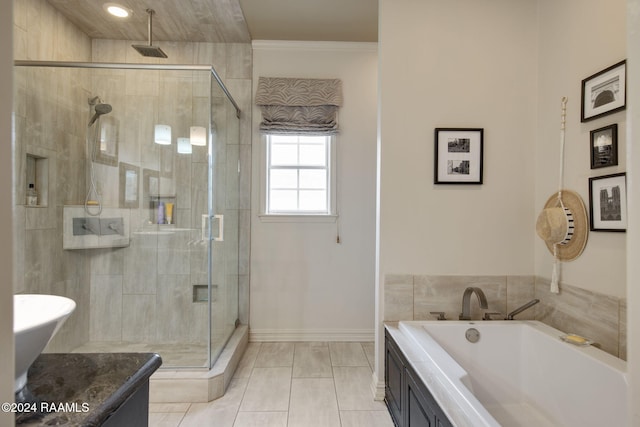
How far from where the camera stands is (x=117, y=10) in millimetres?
2521

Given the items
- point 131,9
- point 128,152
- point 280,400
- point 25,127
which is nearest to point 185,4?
point 131,9

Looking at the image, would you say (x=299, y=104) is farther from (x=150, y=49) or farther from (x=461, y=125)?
(x=461, y=125)

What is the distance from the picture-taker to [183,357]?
242 centimetres

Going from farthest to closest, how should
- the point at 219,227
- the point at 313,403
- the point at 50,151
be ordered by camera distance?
the point at 219,227
the point at 50,151
the point at 313,403

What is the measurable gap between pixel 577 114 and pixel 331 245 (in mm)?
2101

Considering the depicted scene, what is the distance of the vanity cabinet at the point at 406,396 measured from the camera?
50.4 inches

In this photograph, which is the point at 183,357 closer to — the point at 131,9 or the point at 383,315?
the point at 383,315

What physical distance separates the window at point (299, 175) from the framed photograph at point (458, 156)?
125 cm

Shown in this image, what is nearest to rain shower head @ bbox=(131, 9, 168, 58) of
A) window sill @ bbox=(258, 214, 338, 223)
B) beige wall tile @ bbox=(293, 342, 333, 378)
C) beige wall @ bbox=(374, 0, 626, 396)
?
window sill @ bbox=(258, 214, 338, 223)

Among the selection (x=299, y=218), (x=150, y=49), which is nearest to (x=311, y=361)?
(x=299, y=218)

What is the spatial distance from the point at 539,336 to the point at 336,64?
277cm

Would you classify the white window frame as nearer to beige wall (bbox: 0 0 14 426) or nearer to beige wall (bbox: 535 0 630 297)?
beige wall (bbox: 535 0 630 297)

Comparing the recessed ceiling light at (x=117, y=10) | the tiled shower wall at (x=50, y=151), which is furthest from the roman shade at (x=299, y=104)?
the tiled shower wall at (x=50, y=151)

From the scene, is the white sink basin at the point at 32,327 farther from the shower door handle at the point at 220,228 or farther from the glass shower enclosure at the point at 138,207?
the shower door handle at the point at 220,228
